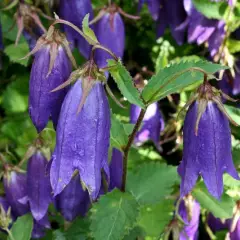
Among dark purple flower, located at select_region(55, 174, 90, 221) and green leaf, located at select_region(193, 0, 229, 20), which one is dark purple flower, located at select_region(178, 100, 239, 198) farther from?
green leaf, located at select_region(193, 0, 229, 20)

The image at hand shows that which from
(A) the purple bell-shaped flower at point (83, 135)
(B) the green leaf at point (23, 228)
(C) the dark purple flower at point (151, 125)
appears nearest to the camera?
(A) the purple bell-shaped flower at point (83, 135)

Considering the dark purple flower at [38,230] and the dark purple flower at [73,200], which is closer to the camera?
the dark purple flower at [73,200]

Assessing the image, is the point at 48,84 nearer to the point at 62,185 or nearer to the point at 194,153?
the point at 62,185

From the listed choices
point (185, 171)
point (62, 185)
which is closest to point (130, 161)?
point (185, 171)

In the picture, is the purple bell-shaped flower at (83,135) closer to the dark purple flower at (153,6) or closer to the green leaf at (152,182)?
the green leaf at (152,182)

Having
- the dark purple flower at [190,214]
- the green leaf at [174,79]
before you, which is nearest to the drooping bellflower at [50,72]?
the green leaf at [174,79]
